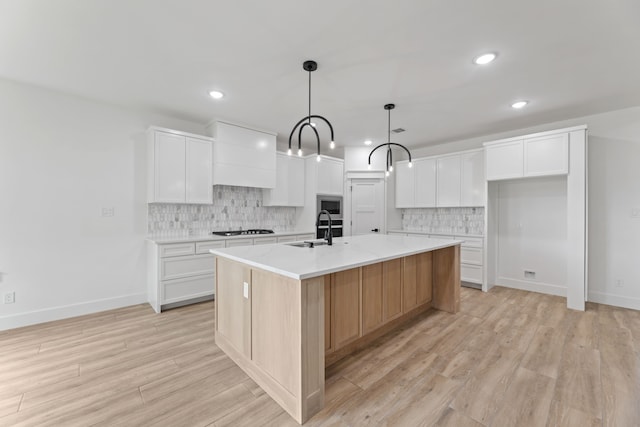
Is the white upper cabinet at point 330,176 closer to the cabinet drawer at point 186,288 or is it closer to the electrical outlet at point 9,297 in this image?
the cabinet drawer at point 186,288

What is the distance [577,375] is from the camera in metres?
2.11

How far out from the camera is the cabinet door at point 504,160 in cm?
405

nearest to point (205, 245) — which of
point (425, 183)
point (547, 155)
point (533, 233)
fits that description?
point (425, 183)

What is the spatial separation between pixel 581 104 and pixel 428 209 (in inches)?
106

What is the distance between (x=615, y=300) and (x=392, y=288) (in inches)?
132

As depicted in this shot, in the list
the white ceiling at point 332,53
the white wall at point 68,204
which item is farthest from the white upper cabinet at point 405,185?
the white wall at point 68,204

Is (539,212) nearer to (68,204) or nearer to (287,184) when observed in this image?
(287,184)

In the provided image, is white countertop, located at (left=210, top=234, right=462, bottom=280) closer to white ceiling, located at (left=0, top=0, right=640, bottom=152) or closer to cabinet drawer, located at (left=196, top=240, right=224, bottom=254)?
cabinet drawer, located at (left=196, top=240, right=224, bottom=254)

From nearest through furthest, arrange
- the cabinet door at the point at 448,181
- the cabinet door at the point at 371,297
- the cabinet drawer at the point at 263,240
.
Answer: the cabinet door at the point at 371,297 < the cabinet drawer at the point at 263,240 < the cabinet door at the point at 448,181

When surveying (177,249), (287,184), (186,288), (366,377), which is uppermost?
(287,184)

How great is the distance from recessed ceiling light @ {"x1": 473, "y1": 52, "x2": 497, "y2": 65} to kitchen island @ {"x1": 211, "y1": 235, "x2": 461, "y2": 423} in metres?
1.78

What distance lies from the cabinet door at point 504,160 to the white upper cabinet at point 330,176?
99.9 inches

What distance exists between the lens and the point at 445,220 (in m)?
5.32

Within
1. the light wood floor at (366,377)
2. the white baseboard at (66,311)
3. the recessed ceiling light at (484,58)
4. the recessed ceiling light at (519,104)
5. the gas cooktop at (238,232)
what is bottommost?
the light wood floor at (366,377)
